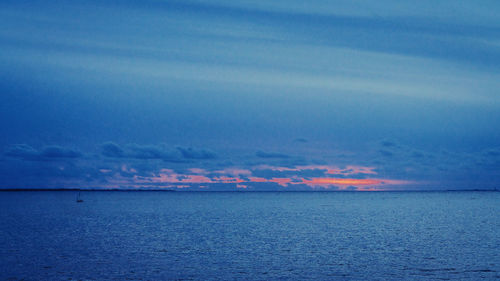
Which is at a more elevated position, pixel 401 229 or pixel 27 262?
pixel 401 229

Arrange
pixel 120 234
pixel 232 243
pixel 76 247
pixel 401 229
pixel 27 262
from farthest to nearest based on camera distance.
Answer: pixel 401 229 → pixel 120 234 → pixel 232 243 → pixel 76 247 → pixel 27 262

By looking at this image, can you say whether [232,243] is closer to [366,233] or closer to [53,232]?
[366,233]

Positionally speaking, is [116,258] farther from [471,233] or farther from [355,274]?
[471,233]

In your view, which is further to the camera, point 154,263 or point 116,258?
point 116,258

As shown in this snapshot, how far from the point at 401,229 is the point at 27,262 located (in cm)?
6105

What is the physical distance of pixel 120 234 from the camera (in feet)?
258

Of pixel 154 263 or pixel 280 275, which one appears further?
pixel 154 263

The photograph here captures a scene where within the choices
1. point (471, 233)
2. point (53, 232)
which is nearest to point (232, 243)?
point (53, 232)

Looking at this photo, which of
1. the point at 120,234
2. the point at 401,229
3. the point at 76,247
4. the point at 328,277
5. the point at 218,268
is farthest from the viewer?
the point at 401,229

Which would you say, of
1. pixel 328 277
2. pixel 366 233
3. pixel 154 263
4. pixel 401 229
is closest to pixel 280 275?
pixel 328 277

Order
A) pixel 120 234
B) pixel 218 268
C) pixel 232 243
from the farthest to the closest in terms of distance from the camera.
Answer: pixel 120 234
pixel 232 243
pixel 218 268

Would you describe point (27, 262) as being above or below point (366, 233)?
below

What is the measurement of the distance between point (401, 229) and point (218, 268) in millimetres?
49780

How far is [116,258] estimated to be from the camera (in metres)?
52.5
